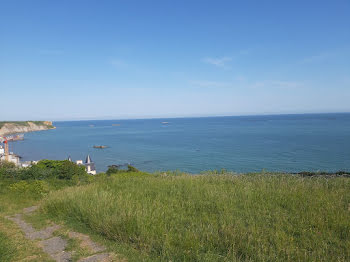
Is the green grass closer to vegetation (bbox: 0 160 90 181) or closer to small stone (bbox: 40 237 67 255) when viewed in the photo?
small stone (bbox: 40 237 67 255)

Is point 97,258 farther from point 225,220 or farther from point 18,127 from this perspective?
point 18,127

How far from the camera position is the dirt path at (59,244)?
431 cm

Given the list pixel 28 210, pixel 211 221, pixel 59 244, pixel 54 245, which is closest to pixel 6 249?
pixel 54 245

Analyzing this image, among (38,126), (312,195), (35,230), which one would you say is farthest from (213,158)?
(38,126)

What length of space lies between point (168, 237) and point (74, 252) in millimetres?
2000

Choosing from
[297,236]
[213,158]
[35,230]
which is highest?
[297,236]

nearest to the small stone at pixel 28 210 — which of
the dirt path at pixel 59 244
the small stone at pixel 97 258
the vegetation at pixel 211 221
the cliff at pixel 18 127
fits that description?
the vegetation at pixel 211 221

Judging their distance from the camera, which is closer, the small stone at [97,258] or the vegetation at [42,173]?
the small stone at [97,258]

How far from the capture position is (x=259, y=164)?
36.2 m

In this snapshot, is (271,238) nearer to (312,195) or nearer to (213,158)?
(312,195)

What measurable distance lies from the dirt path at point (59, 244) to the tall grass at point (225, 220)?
1.35 ft

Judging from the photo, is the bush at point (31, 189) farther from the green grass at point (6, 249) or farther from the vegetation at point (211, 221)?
the green grass at point (6, 249)

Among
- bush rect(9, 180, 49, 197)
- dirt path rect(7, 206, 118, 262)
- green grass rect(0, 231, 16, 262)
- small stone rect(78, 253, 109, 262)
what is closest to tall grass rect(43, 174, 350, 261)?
dirt path rect(7, 206, 118, 262)

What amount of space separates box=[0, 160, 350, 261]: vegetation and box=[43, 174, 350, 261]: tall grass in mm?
17
